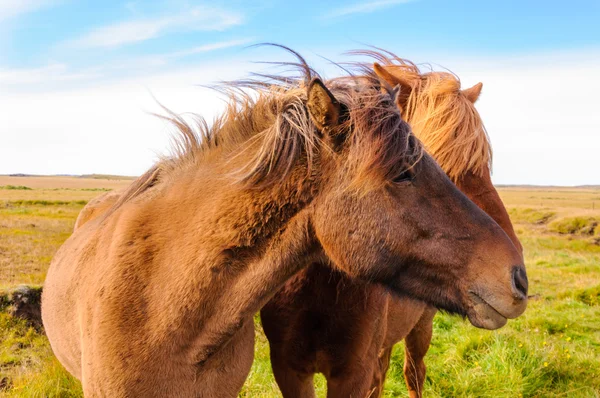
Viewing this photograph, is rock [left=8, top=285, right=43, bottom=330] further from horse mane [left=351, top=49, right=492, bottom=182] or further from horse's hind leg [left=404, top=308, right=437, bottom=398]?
horse mane [left=351, top=49, right=492, bottom=182]

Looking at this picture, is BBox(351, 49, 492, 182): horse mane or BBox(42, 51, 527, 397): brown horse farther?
BBox(351, 49, 492, 182): horse mane

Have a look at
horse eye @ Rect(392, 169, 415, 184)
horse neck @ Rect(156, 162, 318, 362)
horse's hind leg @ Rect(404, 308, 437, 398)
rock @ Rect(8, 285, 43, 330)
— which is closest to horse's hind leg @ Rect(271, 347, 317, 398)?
horse neck @ Rect(156, 162, 318, 362)

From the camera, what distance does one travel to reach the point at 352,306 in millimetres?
3213

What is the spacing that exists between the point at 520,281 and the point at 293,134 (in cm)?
132

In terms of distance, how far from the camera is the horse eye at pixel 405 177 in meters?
2.36

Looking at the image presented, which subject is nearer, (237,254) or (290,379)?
(237,254)

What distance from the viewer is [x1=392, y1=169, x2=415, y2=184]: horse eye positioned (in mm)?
2363

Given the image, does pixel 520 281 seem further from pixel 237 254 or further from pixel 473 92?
pixel 473 92

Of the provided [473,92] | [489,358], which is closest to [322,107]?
[473,92]

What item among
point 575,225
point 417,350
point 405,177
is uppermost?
point 405,177

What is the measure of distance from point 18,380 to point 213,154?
4.38m

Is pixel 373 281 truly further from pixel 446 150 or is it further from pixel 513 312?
pixel 446 150

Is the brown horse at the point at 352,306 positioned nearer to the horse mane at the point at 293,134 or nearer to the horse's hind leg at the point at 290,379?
the horse's hind leg at the point at 290,379

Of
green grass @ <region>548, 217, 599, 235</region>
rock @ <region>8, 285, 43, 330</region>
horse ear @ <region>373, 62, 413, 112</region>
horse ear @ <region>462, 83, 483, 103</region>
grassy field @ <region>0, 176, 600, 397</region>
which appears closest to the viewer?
horse ear @ <region>373, 62, 413, 112</region>
